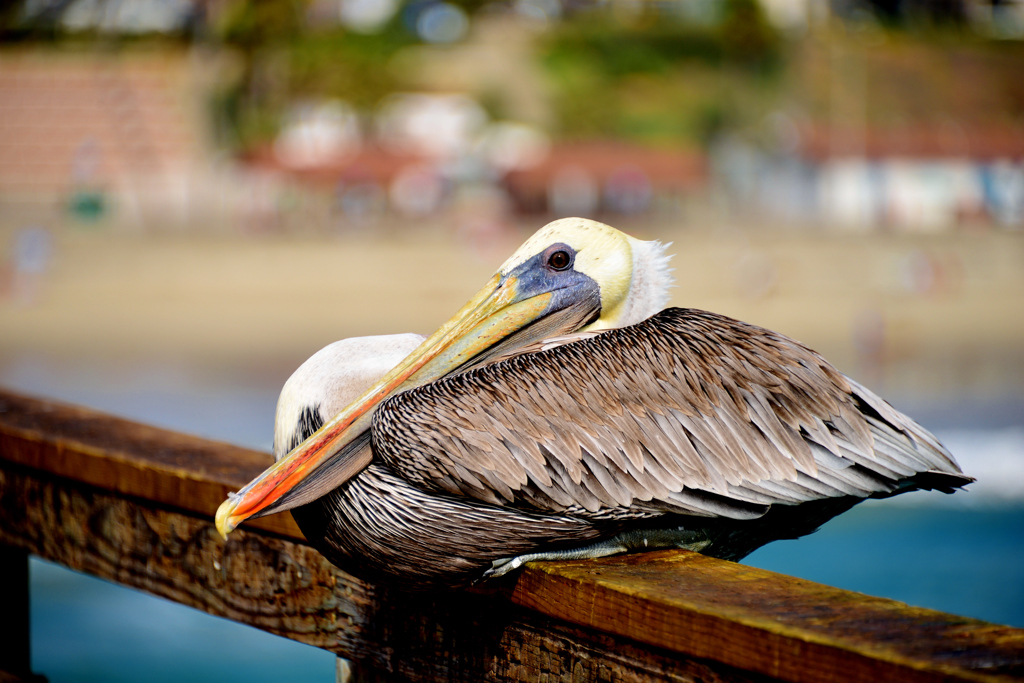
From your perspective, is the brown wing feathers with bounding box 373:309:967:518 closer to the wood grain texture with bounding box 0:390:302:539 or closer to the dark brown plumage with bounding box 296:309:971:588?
the dark brown plumage with bounding box 296:309:971:588

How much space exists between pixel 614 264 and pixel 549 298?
11 centimetres

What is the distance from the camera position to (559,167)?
35.9 metres

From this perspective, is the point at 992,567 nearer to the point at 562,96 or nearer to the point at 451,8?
the point at 562,96

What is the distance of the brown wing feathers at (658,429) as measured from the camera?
4.19 feet

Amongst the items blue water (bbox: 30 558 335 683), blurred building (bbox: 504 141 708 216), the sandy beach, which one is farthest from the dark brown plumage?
blurred building (bbox: 504 141 708 216)

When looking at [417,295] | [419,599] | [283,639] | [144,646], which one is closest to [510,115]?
[417,295]

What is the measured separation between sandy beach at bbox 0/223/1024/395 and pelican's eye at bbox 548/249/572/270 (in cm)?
1375

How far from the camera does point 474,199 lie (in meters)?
39.7

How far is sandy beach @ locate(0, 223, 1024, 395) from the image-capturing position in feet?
54.1

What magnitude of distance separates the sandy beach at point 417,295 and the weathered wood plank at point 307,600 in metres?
13.0

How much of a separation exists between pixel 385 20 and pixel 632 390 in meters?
50.3

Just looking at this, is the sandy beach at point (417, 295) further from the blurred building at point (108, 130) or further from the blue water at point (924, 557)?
the blurred building at point (108, 130)

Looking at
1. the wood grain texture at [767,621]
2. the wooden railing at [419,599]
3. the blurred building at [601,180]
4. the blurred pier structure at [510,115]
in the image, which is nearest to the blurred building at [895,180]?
the blurred pier structure at [510,115]

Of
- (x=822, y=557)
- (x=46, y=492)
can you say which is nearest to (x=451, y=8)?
(x=822, y=557)
